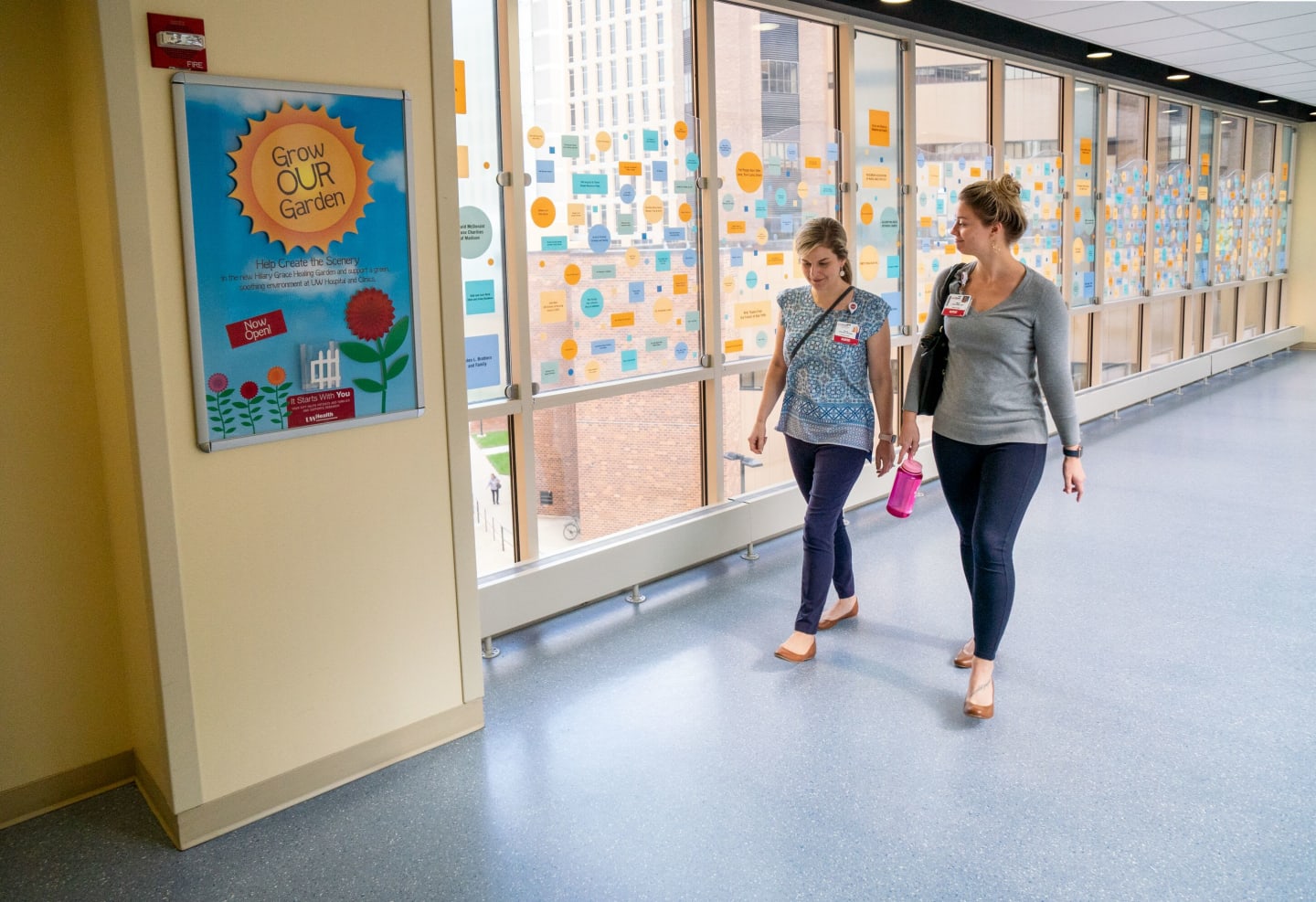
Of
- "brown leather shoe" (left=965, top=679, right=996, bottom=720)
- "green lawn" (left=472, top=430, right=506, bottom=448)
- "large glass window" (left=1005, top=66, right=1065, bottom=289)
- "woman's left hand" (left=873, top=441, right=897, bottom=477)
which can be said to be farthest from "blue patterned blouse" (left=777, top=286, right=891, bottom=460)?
"large glass window" (left=1005, top=66, right=1065, bottom=289)

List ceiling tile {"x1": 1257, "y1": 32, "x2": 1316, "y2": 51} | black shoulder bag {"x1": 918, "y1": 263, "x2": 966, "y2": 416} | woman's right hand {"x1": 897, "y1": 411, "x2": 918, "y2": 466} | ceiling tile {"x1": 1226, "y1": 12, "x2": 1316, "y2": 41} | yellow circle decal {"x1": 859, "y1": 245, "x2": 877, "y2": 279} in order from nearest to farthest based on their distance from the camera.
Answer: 1. black shoulder bag {"x1": 918, "y1": 263, "x2": 966, "y2": 416}
2. woman's right hand {"x1": 897, "y1": 411, "x2": 918, "y2": 466}
3. yellow circle decal {"x1": 859, "y1": 245, "x2": 877, "y2": 279}
4. ceiling tile {"x1": 1226, "y1": 12, "x2": 1316, "y2": 41}
5. ceiling tile {"x1": 1257, "y1": 32, "x2": 1316, "y2": 51}

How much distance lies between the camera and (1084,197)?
8602 millimetres

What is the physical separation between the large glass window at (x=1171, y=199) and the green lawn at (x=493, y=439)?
7.97 m

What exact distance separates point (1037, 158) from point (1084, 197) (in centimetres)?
91

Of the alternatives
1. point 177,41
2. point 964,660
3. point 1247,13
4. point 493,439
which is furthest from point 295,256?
point 1247,13

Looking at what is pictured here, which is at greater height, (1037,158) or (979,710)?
(1037,158)

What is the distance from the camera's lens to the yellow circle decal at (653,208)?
4633mm

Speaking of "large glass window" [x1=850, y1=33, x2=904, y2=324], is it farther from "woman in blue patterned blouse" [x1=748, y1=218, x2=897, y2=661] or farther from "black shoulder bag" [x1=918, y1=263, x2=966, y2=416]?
"black shoulder bag" [x1=918, y1=263, x2=966, y2=416]

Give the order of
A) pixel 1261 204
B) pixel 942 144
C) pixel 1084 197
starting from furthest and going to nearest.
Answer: pixel 1261 204
pixel 1084 197
pixel 942 144

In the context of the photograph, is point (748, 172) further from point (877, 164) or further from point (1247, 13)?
point (1247, 13)

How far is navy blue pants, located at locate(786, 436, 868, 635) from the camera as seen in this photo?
380 centimetres

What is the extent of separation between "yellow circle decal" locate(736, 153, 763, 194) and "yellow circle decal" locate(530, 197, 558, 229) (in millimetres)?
1265

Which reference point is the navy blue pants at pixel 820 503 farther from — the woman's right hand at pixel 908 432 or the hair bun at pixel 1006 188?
the hair bun at pixel 1006 188

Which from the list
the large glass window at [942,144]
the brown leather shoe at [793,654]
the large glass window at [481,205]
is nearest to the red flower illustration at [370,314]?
the large glass window at [481,205]
